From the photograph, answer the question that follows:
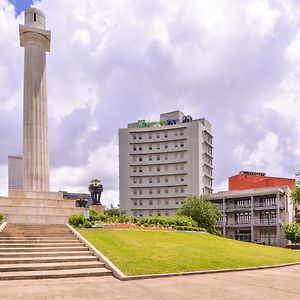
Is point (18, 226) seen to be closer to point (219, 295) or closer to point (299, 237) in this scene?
point (219, 295)

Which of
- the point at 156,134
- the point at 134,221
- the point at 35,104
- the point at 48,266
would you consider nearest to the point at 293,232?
the point at 134,221

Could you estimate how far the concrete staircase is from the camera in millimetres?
16484

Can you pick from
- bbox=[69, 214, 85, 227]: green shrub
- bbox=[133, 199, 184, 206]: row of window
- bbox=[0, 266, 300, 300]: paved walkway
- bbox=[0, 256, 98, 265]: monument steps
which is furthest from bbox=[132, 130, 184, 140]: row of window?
bbox=[0, 266, 300, 300]: paved walkway

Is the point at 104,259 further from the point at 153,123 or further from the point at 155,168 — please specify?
the point at 153,123

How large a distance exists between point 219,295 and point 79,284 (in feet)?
17.3

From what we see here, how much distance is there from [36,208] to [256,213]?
175ft

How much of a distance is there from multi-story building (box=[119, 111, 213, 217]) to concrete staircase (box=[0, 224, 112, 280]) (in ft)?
249

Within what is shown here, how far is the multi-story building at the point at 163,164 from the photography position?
99.9 metres

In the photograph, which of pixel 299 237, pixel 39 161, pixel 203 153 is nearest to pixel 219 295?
pixel 39 161

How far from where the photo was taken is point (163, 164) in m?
103

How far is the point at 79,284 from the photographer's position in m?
14.3

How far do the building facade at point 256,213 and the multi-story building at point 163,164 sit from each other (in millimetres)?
17507

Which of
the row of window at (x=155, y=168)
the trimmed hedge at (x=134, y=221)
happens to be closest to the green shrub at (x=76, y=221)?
the trimmed hedge at (x=134, y=221)

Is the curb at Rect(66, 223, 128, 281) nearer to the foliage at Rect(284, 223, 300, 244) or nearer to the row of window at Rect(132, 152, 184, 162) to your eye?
the foliage at Rect(284, 223, 300, 244)
